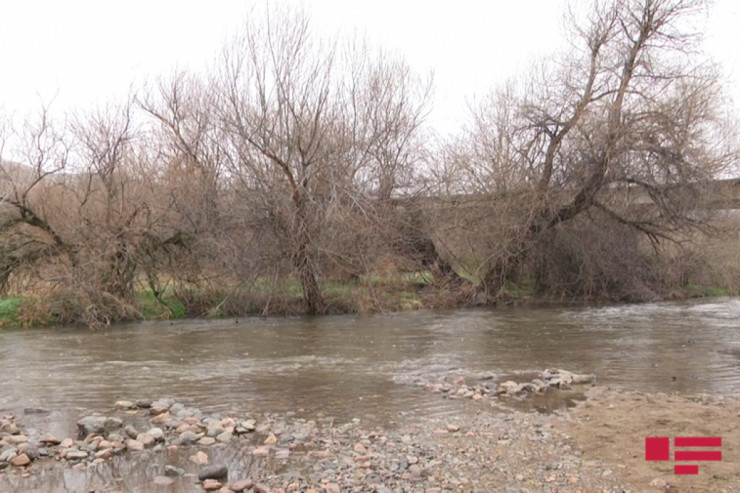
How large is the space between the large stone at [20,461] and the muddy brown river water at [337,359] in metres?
0.65

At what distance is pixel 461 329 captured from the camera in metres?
18.7

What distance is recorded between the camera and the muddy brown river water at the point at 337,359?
9.81 metres

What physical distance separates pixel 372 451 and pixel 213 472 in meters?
1.72

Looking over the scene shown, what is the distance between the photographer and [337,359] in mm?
13656

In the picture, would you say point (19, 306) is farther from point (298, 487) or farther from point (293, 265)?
point (298, 487)

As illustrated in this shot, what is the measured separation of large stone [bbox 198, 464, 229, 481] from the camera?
650 centimetres

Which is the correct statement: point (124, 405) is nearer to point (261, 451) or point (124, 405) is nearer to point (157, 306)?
point (261, 451)

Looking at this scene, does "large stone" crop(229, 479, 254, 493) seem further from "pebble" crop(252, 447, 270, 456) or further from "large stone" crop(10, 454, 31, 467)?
Result: "large stone" crop(10, 454, 31, 467)

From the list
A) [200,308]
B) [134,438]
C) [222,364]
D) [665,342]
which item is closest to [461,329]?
[665,342]

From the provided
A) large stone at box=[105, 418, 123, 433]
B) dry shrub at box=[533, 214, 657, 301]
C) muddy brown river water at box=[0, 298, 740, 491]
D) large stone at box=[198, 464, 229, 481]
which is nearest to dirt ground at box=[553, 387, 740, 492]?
muddy brown river water at box=[0, 298, 740, 491]

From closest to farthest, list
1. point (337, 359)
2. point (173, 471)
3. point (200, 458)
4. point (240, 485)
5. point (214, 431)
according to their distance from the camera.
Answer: point (240, 485), point (173, 471), point (200, 458), point (214, 431), point (337, 359)

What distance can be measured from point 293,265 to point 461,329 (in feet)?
20.9

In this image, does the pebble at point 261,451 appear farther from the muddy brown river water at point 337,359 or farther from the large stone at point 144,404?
the large stone at point 144,404

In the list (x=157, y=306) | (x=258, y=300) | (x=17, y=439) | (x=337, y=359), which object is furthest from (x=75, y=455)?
(x=157, y=306)
